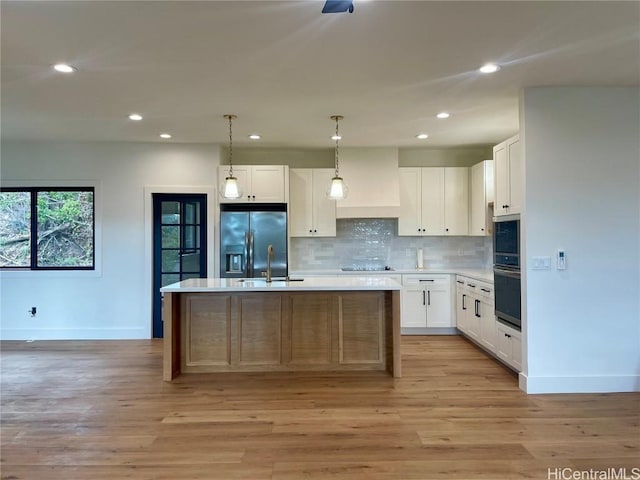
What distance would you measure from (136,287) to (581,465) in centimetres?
512

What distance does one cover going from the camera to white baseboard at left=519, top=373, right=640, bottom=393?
11.0 ft

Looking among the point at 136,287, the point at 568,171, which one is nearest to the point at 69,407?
the point at 136,287

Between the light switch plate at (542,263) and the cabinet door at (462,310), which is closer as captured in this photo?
the light switch plate at (542,263)

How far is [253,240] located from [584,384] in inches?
151

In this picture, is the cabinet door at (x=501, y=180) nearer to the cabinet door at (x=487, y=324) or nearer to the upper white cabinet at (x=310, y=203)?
the cabinet door at (x=487, y=324)

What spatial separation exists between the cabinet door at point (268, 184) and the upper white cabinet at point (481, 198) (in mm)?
2709

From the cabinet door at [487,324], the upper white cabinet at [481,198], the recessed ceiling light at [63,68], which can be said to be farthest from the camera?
the upper white cabinet at [481,198]

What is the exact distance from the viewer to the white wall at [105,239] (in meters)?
5.27

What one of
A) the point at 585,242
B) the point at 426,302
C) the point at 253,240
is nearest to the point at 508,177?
the point at 585,242

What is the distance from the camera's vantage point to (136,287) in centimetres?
531

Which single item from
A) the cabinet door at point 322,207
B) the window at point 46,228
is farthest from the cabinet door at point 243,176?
the window at point 46,228

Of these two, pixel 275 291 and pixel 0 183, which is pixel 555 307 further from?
pixel 0 183

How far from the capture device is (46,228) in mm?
5383

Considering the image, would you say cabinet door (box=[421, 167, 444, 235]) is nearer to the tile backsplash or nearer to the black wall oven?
the tile backsplash
